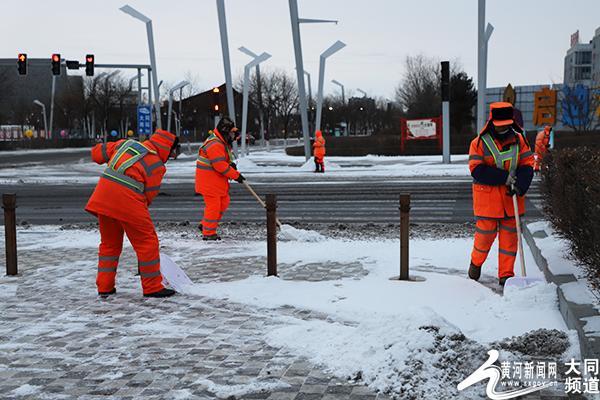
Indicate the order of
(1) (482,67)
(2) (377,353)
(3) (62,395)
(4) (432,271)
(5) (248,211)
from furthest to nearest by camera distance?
(1) (482,67) → (5) (248,211) → (4) (432,271) → (2) (377,353) → (3) (62,395)

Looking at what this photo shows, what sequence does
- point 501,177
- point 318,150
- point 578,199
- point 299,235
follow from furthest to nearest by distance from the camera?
point 318,150 → point 299,235 → point 501,177 → point 578,199

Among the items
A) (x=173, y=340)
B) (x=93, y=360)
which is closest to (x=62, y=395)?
(x=93, y=360)

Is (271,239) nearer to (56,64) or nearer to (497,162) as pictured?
(497,162)

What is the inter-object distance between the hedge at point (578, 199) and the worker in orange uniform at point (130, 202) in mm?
3708

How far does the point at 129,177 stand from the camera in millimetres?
6352

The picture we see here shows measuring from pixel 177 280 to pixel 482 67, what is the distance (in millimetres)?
22900

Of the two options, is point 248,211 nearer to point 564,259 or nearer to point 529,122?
point 564,259

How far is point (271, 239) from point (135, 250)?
1494 millimetres

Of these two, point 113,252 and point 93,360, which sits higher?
point 113,252

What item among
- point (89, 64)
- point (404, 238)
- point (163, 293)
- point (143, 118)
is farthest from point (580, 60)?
point (163, 293)

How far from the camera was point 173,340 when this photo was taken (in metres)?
5.16

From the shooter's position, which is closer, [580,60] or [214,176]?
[214,176]

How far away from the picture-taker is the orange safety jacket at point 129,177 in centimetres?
626

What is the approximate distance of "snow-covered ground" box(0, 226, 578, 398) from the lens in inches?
168
